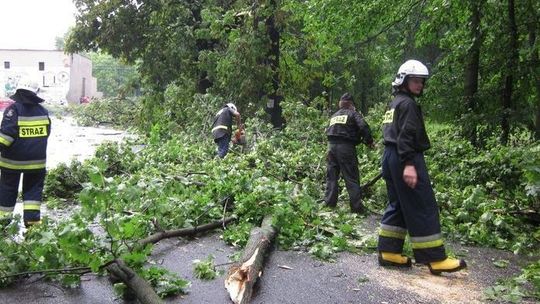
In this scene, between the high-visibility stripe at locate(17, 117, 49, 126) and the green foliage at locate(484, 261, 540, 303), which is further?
the high-visibility stripe at locate(17, 117, 49, 126)

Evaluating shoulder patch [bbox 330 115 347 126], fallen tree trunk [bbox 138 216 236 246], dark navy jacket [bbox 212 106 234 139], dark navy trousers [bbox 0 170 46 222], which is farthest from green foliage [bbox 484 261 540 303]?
dark navy jacket [bbox 212 106 234 139]

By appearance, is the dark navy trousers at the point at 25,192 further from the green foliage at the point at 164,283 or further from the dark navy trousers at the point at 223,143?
the dark navy trousers at the point at 223,143

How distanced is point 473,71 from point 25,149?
31.5 feet

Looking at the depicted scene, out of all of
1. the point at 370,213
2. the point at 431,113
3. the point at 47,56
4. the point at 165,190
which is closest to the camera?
the point at 165,190

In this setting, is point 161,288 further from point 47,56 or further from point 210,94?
point 47,56

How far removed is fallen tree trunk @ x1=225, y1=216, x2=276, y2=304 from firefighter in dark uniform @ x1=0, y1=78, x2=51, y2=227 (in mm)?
2537

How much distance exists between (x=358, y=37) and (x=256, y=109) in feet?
11.1

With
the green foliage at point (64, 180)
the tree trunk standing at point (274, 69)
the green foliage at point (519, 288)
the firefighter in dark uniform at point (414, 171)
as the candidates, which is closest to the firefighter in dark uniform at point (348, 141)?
the firefighter in dark uniform at point (414, 171)

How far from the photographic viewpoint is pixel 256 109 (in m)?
14.6

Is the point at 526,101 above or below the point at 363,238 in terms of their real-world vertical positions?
above

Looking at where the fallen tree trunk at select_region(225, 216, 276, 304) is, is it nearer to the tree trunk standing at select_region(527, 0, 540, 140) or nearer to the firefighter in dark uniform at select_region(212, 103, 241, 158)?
the firefighter in dark uniform at select_region(212, 103, 241, 158)

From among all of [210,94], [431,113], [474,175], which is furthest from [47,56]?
[474,175]

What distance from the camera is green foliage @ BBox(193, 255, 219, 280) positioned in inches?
175

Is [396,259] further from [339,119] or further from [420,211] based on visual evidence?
[339,119]
